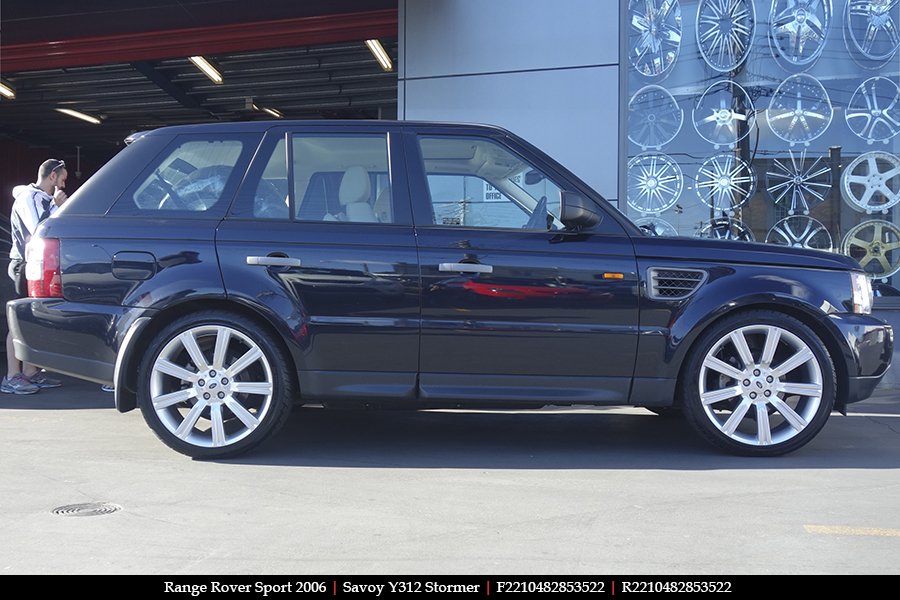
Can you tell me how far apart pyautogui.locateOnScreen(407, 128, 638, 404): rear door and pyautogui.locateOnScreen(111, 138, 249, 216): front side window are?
1.12 m

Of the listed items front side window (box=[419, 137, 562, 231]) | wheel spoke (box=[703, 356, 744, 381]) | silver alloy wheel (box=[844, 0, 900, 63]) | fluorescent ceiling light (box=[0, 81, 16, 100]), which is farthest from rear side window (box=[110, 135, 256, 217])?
fluorescent ceiling light (box=[0, 81, 16, 100])

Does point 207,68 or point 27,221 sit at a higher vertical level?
point 207,68

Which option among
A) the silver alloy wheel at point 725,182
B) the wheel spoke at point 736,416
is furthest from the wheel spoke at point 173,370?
the silver alloy wheel at point 725,182

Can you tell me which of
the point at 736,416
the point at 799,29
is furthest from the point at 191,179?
the point at 799,29

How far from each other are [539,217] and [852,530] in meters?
2.20

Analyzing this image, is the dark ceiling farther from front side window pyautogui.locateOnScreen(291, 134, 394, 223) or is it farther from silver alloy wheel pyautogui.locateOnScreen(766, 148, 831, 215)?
front side window pyautogui.locateOnScreen(291, 134, 394, 223)

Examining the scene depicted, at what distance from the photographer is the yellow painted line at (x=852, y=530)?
3.73 meters

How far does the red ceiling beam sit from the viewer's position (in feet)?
34.7

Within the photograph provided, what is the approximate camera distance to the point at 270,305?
16.0 feet

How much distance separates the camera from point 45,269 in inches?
197

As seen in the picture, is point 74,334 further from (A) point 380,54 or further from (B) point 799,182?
(A) point 380,54

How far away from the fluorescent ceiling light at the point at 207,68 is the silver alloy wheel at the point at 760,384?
983 centimetres

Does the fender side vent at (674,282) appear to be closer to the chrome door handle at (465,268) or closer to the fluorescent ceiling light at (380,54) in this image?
the chrome door handle at (465,268)
